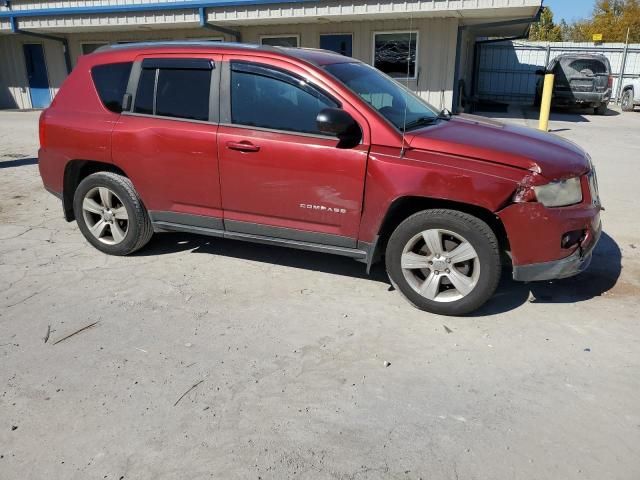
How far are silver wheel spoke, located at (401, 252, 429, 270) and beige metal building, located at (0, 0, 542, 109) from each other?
9.46m

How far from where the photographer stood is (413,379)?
321cm

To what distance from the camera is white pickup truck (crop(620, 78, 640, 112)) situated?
18375mm

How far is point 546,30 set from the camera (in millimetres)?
45594

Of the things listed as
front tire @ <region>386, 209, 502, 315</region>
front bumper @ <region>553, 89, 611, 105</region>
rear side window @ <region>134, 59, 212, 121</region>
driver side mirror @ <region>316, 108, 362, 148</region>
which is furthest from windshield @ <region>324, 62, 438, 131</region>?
front bumper @ <region>553, 89, 611, 105</region>

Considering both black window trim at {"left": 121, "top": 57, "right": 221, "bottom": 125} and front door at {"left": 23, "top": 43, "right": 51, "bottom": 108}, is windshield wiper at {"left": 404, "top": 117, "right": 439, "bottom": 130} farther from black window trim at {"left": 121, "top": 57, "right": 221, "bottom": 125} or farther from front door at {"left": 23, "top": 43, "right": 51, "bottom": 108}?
front door at {"left": 23, "top": 43, "right": 51, "bottom": 108}

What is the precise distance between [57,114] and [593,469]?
492cm

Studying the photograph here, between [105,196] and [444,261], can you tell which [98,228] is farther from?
[444,261]

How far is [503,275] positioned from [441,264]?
1.14 metres

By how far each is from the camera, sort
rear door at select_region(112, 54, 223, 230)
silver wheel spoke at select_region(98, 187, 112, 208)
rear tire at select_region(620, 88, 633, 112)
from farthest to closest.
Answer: rear tire at select_region(620, 88, 633, 112)
silver wheel spoke at select_region(98, 187, 112, 208)
rear door at select_region(112, 54, 223, 230)

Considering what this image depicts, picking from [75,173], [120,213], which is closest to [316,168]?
[120,213]

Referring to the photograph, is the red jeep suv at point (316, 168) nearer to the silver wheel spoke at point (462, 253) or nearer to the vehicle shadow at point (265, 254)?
the silver wheel spoke at point (462, 253)

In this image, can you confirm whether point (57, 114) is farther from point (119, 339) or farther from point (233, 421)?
point (233, 421)

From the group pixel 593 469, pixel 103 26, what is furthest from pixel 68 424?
pixel 103 26

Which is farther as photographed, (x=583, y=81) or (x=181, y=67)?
(x=583, y=81)
